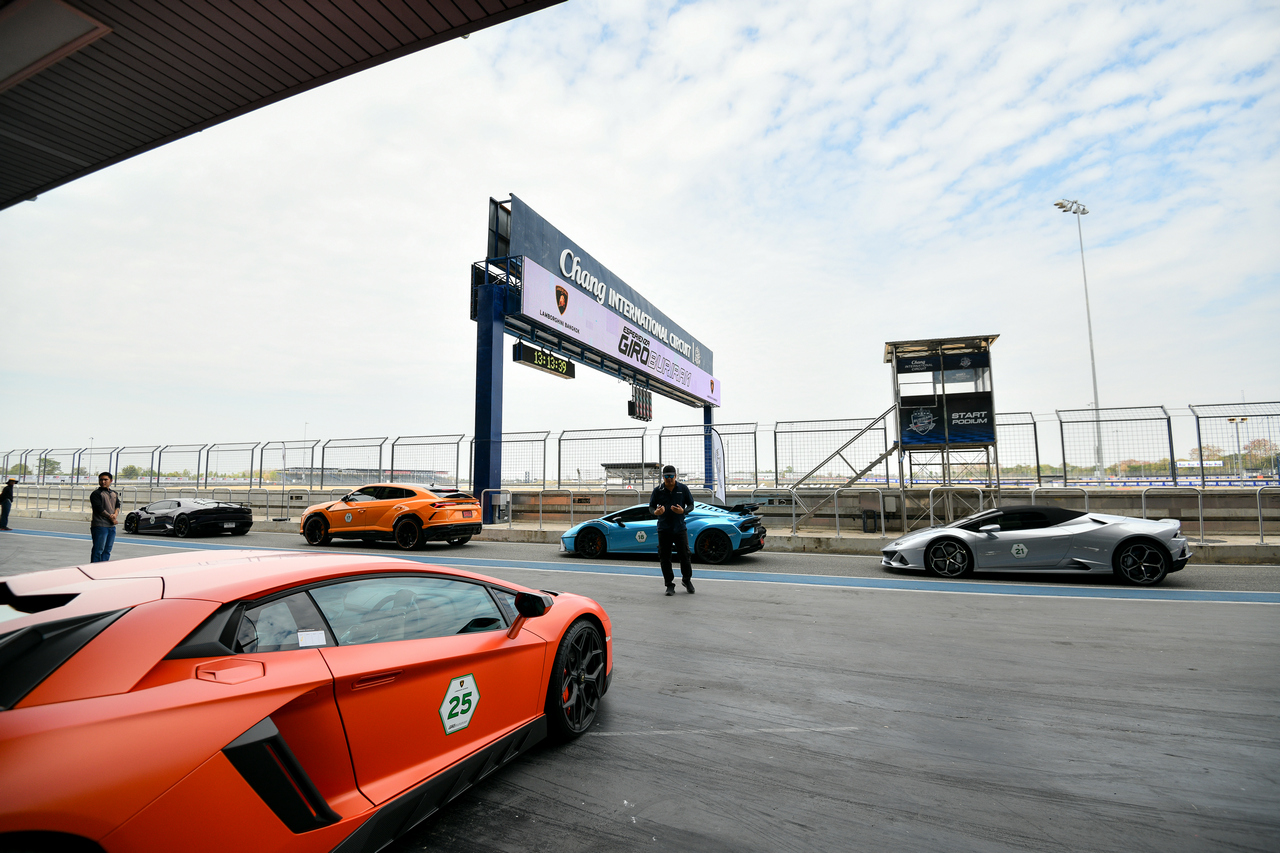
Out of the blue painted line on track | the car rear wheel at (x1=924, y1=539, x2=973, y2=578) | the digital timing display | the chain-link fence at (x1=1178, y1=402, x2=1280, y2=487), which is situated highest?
the digital timing display

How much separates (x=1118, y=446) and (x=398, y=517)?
1729 centimetres

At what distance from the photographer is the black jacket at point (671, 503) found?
8297mm

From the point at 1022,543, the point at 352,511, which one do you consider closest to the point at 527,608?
the point at 1022,543

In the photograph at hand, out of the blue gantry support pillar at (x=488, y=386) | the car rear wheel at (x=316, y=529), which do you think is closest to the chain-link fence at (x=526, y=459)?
the blue gantry support pillar at (x=488, y=386)

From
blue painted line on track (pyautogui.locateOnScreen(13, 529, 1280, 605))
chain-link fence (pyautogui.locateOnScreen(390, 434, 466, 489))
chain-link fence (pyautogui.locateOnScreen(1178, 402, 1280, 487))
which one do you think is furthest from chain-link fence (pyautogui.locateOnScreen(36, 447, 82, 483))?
chain-link fence (pyautogui.locateOnScreen(1178, 402, 1280, 487))

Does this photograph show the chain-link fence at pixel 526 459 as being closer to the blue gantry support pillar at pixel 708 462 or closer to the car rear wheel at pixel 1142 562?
the blue gantry support pillar at pixel 708 462

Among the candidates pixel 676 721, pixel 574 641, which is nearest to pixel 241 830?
pixel 574 641

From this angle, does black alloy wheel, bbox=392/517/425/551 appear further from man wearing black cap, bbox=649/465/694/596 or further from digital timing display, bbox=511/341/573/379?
man wearing black cap, bbox=649/465/694/596

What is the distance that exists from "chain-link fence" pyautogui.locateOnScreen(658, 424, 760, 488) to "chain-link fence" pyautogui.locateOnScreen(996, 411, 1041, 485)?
21.0 ft

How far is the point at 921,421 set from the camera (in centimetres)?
1617

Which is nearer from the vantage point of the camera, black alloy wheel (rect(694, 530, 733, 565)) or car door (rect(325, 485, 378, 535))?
black alloy wheel (rect(694, 530, 733, 565))

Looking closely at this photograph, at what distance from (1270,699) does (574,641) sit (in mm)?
4403

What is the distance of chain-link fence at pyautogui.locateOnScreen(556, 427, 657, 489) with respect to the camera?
1877cm

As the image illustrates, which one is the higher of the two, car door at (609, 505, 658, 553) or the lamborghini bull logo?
the lamborghini bull logo
